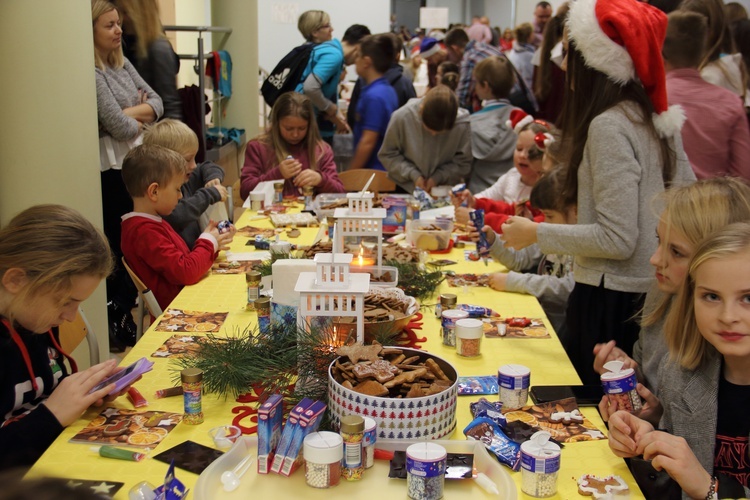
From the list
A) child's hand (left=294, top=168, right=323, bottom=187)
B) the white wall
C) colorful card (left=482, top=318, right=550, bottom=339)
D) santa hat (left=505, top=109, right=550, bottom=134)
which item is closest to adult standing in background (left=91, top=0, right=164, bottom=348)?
child's hand (left=294, top=168, right=323, bottom=187)

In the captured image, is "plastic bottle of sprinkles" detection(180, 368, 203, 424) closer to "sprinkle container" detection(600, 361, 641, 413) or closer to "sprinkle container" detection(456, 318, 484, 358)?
"sprinkle container" detection(456, 318, 484, 358)

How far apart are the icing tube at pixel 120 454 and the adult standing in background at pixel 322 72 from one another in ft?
17.5

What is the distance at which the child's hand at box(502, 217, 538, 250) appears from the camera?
2.84 m

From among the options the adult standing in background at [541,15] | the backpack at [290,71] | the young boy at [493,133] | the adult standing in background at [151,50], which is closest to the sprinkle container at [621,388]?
the young boy at [493,133]

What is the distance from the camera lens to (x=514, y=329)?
2.63 m

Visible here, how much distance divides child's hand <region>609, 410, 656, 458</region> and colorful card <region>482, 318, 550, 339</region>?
0.79 meters

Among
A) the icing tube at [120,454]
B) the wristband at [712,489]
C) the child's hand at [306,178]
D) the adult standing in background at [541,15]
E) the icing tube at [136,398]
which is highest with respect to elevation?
the adult standing in background at [541,15]

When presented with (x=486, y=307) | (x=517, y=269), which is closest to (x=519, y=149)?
(x=517, y=269)

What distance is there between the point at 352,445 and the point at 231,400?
53 centimetres

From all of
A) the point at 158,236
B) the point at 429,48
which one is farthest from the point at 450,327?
the point at 429,48

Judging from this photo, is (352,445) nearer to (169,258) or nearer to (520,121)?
(169,258)

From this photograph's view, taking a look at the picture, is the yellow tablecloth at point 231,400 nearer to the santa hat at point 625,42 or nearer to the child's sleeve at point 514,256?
the child's sleeve at point 514,256

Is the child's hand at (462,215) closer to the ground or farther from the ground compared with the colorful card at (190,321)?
farther from the ground

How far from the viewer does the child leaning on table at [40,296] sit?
78.2 inches
